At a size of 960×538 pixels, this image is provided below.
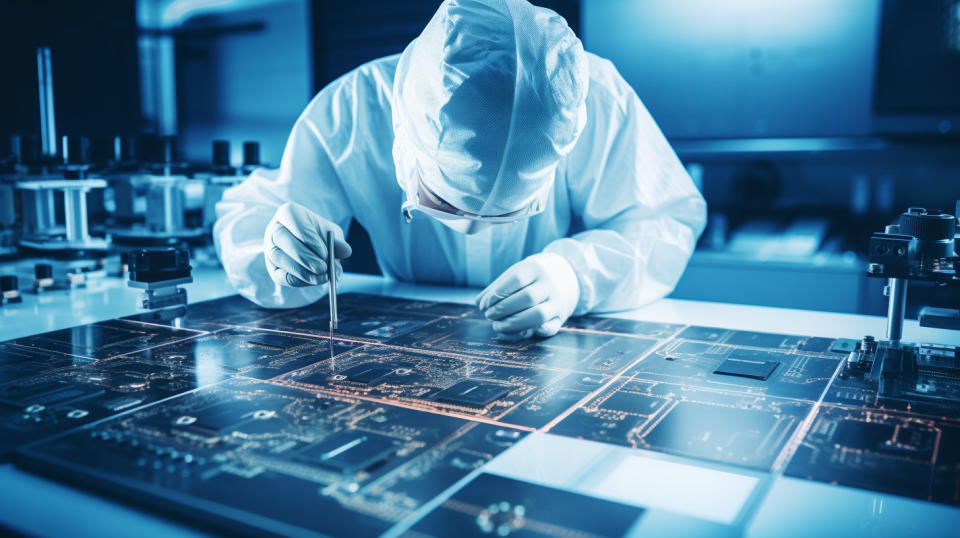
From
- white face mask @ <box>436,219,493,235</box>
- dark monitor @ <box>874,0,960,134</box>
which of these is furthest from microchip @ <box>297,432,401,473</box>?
dark monitor @ <box>874,0,960,134</box>

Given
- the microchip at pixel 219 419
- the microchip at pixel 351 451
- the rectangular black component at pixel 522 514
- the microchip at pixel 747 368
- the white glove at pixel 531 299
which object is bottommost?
the rectangular black component at pixel 522 514

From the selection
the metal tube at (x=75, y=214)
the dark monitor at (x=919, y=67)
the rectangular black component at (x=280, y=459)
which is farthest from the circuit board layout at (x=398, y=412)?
the dark monitor at (x=919, y=67)

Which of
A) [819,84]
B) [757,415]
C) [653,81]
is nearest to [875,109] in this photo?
[819,84]

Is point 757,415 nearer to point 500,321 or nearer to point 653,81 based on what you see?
point 500,321

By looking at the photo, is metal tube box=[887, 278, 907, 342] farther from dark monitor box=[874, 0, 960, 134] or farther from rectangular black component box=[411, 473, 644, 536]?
dark monitor box=[874, 0, 960, 134]

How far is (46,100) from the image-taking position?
2742 millimetres

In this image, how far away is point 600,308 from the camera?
6.16 feet

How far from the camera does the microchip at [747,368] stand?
129 cm

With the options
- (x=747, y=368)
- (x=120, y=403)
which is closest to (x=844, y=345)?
(x=747, y=368)

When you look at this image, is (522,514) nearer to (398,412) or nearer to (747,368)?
(398,412)

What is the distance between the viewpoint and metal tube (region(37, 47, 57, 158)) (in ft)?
8.88

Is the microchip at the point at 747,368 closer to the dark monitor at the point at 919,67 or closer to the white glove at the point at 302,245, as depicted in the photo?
the white glove at the point at 302,245

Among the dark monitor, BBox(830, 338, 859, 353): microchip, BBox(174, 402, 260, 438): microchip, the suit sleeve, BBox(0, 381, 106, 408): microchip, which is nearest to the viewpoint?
BBox(174, 402, 260, 438): microchip

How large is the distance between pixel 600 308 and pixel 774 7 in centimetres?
238
